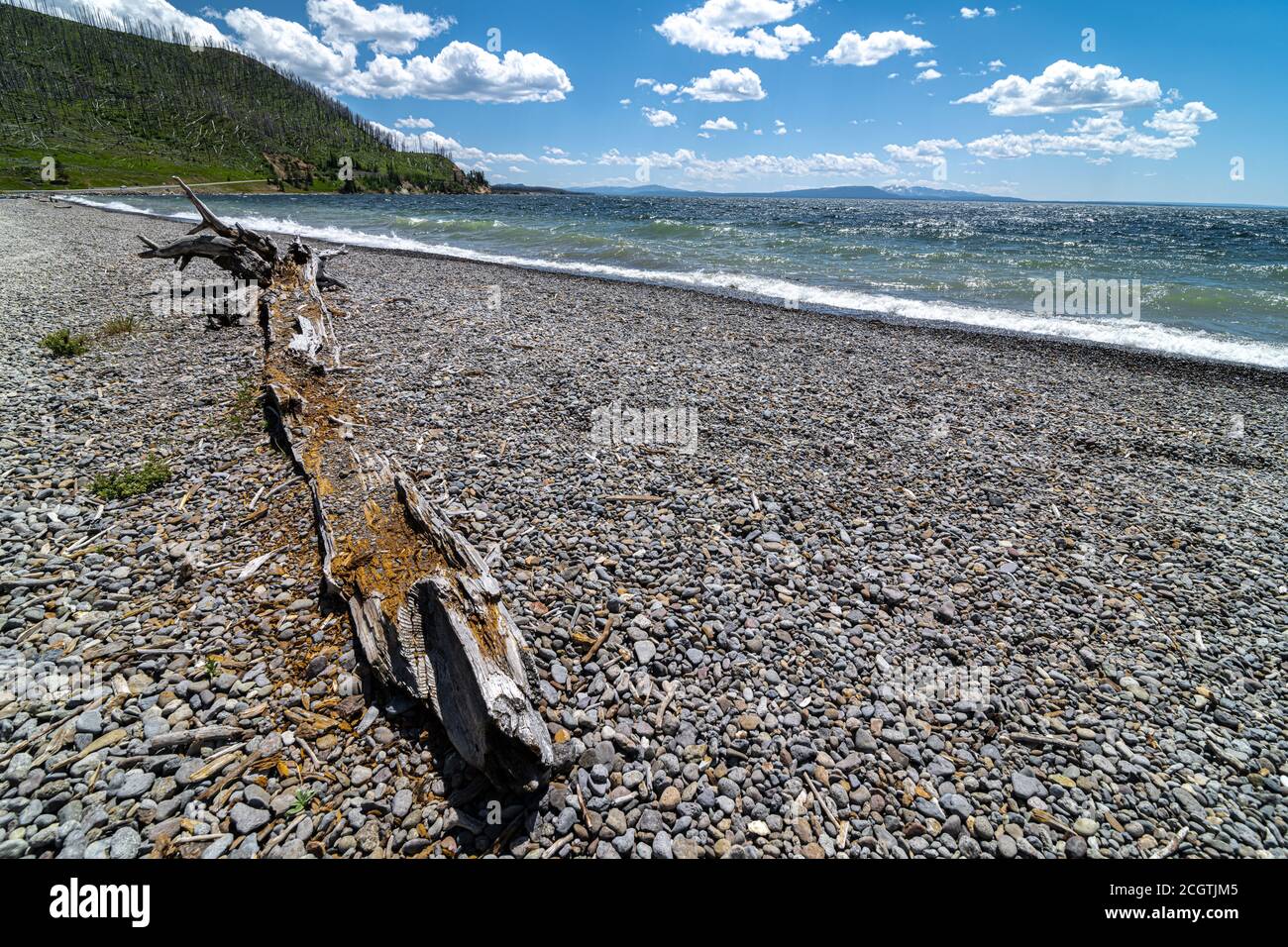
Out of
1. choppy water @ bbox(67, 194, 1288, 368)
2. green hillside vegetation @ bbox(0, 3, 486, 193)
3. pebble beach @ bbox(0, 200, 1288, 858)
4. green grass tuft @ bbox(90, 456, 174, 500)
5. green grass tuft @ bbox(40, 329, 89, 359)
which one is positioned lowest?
pebble beach @ bbox(0, 200, 1288, 858)

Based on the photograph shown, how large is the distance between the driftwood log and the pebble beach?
0.79 feet

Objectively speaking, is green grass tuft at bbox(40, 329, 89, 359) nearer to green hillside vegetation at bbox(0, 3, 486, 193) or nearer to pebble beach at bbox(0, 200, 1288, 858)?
pebble beach at bbox(0, 200, 1288, 858)

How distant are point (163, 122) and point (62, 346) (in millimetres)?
158819

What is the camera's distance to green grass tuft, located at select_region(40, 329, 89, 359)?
34.9ft

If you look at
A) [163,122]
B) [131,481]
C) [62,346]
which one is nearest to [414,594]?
[131,481]

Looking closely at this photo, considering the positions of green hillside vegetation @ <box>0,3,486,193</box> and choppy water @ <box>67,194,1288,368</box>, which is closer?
choppy water @ <box>67,194,1288,368</box>

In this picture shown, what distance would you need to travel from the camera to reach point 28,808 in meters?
3.29

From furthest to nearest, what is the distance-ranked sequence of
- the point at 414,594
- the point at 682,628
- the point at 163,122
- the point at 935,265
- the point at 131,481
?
1. the point at 163,122
2. the point at 935,265
3. the point at 131,481
4. the point at 682,628
5. the point at 414,594

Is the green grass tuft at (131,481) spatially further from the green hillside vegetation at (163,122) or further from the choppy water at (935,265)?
the green hillside vegetation at (163,122)

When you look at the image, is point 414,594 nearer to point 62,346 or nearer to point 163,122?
point 62,346

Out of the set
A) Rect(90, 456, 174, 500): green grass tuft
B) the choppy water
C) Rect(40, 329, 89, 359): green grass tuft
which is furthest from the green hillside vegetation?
Rect(90, 456, 174, 500): green grass tuft

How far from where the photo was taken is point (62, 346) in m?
10.7

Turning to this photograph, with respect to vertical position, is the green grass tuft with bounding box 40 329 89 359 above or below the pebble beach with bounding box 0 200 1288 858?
above
